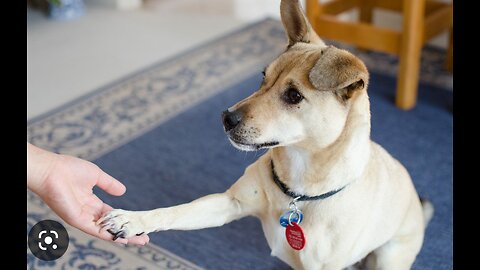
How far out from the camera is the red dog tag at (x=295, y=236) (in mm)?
1401

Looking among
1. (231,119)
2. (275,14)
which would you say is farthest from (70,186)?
(275,14)

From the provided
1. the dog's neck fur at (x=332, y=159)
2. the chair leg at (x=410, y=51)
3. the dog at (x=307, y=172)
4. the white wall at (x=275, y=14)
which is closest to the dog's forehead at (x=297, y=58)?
the dog at (x=307, y=172)

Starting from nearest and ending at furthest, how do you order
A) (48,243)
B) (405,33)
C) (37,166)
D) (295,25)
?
(37,166), (295,25), (48,243), (405,33)

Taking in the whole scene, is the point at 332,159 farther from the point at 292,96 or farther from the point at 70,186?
the point at 70,186

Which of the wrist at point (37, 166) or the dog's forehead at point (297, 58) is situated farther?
the dog's forehead at point (297, 58)

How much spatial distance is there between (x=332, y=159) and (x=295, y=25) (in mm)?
386

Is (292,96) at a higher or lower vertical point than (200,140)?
higher

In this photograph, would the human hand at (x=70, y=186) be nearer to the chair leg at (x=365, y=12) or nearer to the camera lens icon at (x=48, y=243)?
the camera lens icon at (x=48, y=243)

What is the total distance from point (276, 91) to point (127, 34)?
8.13 ft

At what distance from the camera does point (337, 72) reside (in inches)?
50.1

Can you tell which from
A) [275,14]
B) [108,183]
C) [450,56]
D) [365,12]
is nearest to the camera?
[108,183]

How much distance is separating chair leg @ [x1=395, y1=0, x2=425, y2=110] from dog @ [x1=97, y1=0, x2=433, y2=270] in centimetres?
122

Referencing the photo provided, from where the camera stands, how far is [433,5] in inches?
121
